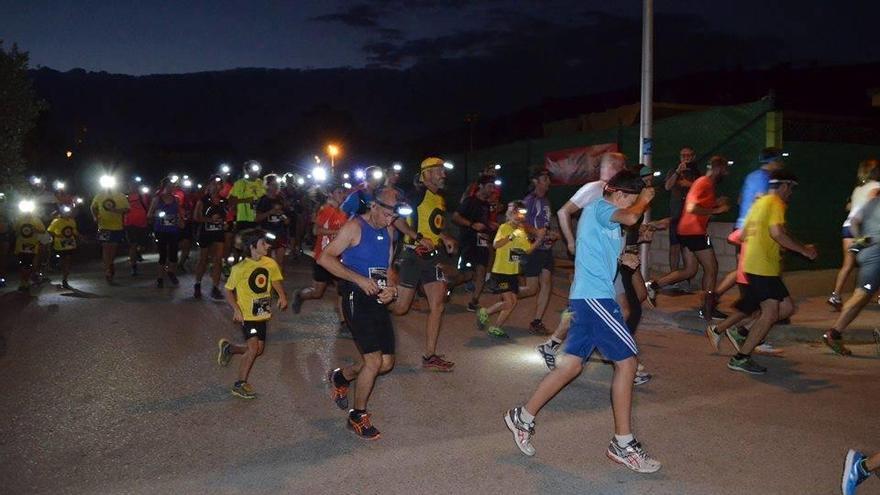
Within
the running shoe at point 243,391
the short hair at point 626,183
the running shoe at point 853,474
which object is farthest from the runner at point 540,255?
the running shoe at point 853,474

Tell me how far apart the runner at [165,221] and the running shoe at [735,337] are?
368 inches

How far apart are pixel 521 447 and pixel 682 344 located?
4.29m

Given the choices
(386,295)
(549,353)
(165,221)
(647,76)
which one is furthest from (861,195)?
(165,221)

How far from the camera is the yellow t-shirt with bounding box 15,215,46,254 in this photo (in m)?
13.2

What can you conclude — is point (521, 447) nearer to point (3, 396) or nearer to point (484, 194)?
point (3, 396)

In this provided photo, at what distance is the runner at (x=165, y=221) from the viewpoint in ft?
44.3

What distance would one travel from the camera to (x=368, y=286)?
5.32 meters

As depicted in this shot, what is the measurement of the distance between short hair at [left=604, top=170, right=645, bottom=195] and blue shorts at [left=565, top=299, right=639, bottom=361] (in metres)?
0.71

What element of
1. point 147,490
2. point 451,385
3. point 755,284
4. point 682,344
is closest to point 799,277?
point 682,344

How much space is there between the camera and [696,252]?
9.89 m

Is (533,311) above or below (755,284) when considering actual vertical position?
below

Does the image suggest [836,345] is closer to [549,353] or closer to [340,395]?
[549,353]

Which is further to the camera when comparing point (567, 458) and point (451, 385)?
point (451, 385)

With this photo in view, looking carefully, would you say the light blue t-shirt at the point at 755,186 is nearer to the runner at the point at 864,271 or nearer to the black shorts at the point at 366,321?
the runner at the point at 864,271
